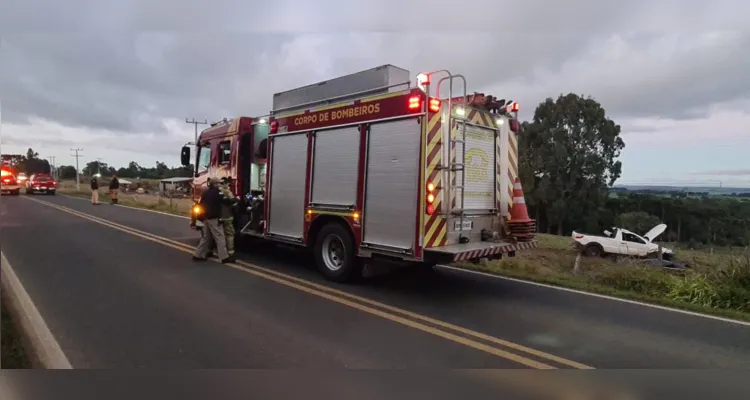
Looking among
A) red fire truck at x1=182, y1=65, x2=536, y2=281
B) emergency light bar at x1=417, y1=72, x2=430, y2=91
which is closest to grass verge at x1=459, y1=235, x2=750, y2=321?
red fire truck at x1=182, y1=65, x2=536, y2=281

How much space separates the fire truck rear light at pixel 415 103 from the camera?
19.3 feet

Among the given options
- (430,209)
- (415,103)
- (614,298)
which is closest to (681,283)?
(614,298)

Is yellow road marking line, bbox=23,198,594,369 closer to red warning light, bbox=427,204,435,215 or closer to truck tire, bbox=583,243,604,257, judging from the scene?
red warning light, bbox=427,204,435,215

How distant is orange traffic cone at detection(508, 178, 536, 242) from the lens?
22.2ft

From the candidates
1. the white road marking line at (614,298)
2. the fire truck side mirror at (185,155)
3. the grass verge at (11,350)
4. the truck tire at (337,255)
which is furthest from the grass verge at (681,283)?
the fire truck side mirror at (185,155)

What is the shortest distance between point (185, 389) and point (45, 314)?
2984 mm

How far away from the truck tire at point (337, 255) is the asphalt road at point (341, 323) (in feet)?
0.75

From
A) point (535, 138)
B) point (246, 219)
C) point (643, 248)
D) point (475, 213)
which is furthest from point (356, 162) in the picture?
point (535, 138)

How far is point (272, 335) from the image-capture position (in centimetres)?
462

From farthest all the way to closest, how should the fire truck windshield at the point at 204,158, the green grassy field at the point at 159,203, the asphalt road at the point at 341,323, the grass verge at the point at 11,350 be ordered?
the green grassy field at the point at 159,203, the fire truck windshield at the point at 204,158, the asphalt road at the point at 341,323, the grass verge at the point at 11,350

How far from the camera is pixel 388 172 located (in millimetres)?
6305

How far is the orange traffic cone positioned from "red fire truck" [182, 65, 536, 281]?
3.8 inches

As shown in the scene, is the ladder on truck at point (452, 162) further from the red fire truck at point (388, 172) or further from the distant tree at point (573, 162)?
the distant tree at point (573, 162)

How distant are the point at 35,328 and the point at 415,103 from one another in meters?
4.85
